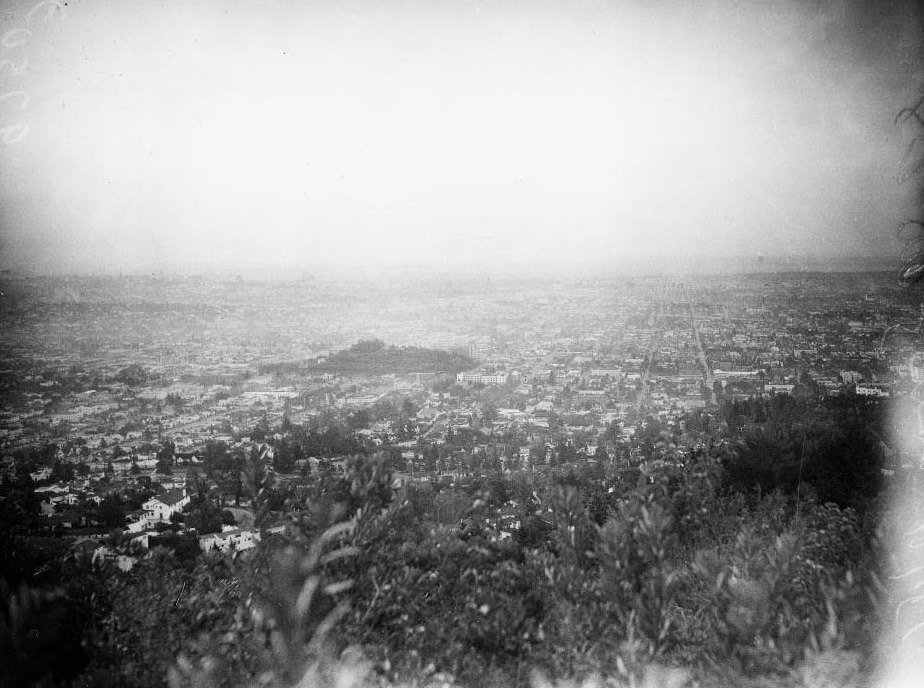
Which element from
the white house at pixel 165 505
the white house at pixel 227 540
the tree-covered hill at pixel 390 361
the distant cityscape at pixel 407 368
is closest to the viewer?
the white house at pixel 227 540

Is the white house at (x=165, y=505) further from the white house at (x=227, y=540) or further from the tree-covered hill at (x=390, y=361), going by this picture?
the tree-covered hill at (x=390, y=361)

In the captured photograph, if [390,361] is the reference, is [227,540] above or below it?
below

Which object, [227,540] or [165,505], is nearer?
[227,540]

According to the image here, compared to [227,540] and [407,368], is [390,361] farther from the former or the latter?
[227,540]

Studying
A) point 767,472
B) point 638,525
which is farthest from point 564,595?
point 767,472

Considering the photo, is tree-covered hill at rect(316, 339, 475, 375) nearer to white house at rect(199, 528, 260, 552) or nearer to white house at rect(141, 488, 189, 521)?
white house at rect(141, 488, 189, 521)

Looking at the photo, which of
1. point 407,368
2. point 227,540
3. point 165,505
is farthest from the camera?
point 407,368

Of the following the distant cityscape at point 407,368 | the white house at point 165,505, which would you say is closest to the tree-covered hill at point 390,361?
the distant cityscape at point 407,368

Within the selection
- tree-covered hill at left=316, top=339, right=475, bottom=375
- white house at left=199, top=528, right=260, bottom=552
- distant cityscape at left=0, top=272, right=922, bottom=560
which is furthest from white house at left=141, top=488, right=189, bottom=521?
tree-covered hill at left=316, top=339, right=475, bottom=375

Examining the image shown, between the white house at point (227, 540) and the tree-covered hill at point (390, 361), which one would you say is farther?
the tree-covered hill at point (390, 361)

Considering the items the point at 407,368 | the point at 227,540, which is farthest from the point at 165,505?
the point at 407,368

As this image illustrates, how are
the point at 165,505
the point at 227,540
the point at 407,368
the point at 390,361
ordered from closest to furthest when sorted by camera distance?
the point at 227,540 → the point at 165,505 → the point at 407,368 → the point at 390,361

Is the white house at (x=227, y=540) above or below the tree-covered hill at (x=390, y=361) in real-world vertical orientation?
below
